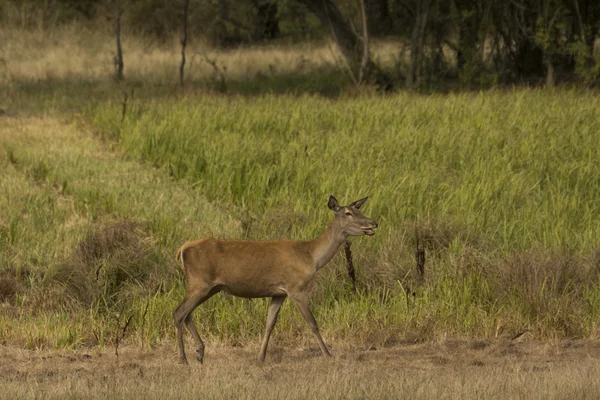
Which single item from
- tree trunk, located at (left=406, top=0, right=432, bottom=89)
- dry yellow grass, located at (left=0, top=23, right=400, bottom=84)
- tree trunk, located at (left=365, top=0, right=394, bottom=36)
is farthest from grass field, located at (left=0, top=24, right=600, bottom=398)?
tree trunk, located at (left=365, top=0, right=394, bottom=36)

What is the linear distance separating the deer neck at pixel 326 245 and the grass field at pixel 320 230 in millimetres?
667

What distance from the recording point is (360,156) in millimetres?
14125

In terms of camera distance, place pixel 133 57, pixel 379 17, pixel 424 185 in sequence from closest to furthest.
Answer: pixel 424 185 → pixel 133 57 → pixel 379 17

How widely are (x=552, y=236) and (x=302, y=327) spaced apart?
10.4 ft

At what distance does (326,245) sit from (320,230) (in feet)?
Result: 10.6

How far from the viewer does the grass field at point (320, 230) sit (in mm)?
7341

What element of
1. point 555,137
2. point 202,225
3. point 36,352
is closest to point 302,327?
point 36,352

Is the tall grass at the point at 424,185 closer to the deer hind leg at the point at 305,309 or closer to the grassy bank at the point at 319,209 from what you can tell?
the grassy bank at the point at 319,209

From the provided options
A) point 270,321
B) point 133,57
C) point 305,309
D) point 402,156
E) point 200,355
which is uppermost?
point 305,309

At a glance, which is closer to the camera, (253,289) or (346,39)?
(253,289)

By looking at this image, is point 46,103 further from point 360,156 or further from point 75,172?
point 360,156

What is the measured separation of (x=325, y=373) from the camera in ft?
22.3

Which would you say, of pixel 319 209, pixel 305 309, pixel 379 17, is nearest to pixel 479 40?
pixel 379 17

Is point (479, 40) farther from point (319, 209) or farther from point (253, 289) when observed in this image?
point (253, 289)
